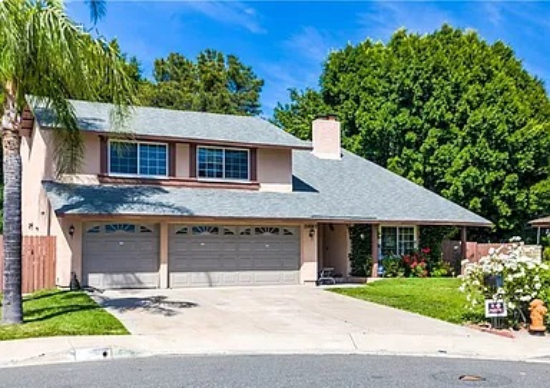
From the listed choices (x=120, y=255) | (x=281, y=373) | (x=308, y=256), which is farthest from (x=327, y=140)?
(x=281, y=373)

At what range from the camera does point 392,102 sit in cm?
3812

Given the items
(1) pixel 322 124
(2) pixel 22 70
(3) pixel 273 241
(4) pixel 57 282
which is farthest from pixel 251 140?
(2) pixel 22 70

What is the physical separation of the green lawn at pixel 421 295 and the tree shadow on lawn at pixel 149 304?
5356 millimetres

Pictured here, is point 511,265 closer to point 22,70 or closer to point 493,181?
point 22,70

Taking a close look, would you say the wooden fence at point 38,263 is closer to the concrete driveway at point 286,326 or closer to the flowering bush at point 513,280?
the concrete driveway at point 286,326

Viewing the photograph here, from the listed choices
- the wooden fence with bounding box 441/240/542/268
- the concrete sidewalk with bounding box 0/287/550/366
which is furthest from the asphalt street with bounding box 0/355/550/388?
the wooden fence with bounding box 441/240/542/268

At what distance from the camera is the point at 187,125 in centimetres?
2503

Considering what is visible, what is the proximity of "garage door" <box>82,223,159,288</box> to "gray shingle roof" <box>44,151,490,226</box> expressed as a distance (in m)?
0.94

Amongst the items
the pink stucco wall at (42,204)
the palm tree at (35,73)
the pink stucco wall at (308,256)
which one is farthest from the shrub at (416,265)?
the palm tree at (35,73)

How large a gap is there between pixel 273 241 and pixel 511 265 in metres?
10.5

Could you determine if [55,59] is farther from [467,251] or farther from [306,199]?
[467,251]

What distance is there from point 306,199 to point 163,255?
6029 mm

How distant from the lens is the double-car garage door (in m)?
20.8

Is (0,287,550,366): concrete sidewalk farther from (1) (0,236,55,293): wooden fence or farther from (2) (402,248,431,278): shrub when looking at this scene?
(2) (402,248,431,278): shrub
